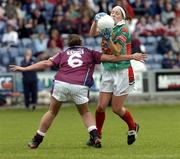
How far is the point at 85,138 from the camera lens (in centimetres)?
1587

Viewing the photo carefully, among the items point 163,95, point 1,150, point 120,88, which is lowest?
point 163,95

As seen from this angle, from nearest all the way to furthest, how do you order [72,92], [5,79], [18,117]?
[72,92] < [18,117] < [5,79]

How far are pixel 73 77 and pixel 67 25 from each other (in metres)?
18.2

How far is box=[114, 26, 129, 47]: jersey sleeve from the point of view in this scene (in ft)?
45.9

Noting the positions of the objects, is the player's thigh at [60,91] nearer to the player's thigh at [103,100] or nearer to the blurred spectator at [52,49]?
the player's thigh at [103,100]

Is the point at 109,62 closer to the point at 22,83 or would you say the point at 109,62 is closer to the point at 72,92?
the point at 72,92

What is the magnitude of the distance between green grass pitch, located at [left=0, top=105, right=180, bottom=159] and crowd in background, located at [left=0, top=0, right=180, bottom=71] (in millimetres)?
5189

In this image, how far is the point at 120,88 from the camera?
14.1m

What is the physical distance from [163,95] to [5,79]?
5787mm

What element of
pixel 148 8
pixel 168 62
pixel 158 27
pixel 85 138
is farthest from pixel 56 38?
pixel 85 138

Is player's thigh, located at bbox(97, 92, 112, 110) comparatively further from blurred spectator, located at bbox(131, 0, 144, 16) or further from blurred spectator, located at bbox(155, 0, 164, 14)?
blurred spectator, located at bbox(155, 0, 164, 14)

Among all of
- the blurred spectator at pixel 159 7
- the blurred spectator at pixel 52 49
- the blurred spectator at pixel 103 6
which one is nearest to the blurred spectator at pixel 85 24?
the blurred spectator at pixel 103 6

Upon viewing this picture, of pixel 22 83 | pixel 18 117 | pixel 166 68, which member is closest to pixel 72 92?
pixel 18 117

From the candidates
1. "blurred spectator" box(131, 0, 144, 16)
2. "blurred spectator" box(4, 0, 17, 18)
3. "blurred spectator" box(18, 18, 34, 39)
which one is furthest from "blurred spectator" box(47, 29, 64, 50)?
"blurred spectator" box(131, 0, 144, 16)
